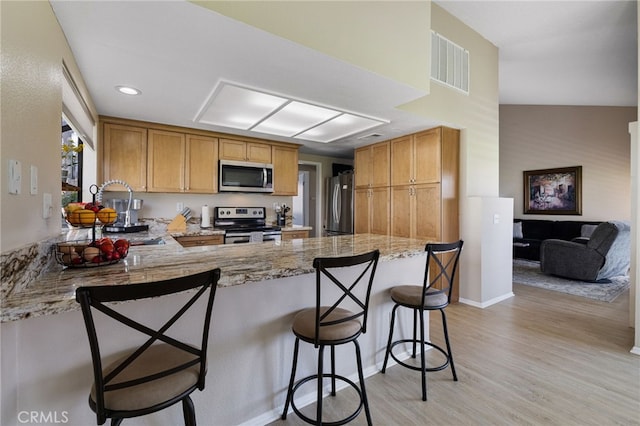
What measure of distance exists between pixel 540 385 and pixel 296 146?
3962 mm

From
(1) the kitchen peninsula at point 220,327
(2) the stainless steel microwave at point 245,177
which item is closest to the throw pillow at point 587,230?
(1) the kitchen peninsula at point 220,327

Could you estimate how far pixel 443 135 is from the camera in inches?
143

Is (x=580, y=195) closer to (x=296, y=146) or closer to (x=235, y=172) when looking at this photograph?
(x=296, y=146)

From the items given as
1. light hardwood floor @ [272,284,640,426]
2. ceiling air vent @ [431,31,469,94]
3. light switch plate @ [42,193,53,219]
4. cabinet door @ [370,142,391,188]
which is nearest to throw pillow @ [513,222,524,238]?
light hardwood floor @ [272,284,640,426]

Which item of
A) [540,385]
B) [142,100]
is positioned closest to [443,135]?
[540,385]

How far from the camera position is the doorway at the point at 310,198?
6.08 meters

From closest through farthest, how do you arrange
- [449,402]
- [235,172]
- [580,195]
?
[449,402] → [235,172] → [580,195]

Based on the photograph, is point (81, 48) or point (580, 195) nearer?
point (81, 48)

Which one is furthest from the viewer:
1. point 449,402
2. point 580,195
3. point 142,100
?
point 580,195

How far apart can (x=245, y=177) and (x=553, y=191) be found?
672 cm

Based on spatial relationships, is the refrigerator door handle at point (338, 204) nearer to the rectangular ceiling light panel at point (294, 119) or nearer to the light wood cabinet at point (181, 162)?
the rectangular ceiling light panel at point (294, 119)

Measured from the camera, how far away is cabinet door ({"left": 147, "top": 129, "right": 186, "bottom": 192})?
3568 millimetres

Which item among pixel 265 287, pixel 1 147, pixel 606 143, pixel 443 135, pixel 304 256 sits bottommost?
pixel 265 287

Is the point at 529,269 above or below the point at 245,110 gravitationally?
below
